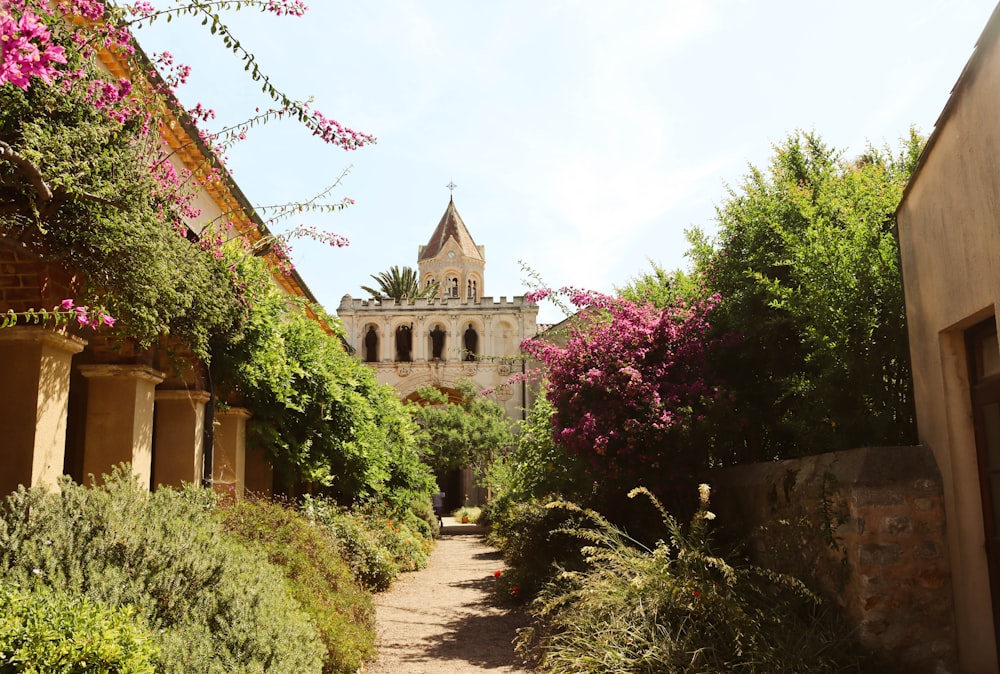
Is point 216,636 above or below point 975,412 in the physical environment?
below

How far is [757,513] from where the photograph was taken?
7.36m

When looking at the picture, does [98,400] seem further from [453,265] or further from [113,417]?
[453,265]

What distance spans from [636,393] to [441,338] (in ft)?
112

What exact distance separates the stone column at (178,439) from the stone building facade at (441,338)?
30.6m

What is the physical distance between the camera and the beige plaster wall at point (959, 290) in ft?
15.3

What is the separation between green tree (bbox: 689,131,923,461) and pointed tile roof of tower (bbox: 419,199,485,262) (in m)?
38.5

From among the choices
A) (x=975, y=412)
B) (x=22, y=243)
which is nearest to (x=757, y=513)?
(x=975, y=412)

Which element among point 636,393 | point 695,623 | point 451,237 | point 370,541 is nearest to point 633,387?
point 636,393

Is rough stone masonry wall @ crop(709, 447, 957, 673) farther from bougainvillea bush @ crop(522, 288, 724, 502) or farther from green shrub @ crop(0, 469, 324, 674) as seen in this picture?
green shrub @ crop(0, 469, 324, 674)

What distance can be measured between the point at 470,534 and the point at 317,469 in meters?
12.9

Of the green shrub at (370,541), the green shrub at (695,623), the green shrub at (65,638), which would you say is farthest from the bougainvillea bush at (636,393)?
the green shrub at (65,638)

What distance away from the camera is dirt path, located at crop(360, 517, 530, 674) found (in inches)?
274

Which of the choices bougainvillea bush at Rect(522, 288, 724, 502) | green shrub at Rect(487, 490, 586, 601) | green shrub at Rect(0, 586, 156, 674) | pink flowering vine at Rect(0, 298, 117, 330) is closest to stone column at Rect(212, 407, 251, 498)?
green shrub at Rect(487, 490, 586, 601)

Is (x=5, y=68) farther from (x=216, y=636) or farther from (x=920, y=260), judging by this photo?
(x=920, y=260)
